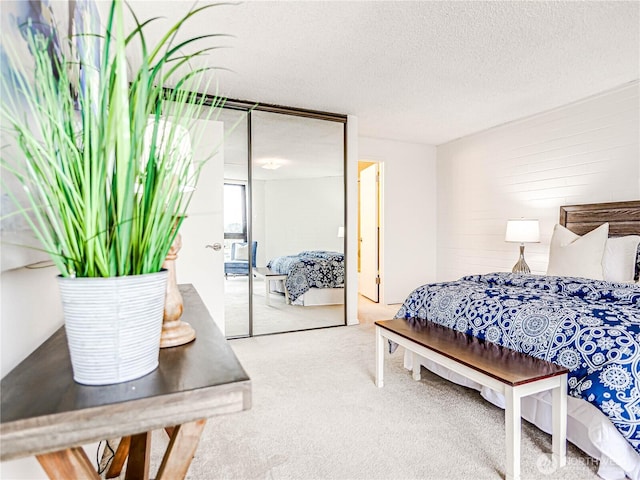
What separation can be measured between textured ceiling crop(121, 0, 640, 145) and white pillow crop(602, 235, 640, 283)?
4.63 feet

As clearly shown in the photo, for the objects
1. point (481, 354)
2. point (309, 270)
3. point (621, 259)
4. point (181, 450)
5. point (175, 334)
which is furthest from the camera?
point (309, 270)

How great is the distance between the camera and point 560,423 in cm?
161

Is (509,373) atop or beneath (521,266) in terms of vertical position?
beneath

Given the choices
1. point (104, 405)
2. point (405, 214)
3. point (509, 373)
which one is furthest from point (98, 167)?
point (405, 214)

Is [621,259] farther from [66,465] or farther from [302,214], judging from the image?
[66,465]

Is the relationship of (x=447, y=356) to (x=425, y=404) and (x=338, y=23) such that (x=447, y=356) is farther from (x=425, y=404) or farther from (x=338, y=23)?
(x=338, y=23)

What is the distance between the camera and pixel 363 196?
19.0ft

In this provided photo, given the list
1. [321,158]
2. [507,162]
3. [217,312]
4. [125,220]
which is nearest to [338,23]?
[321,158]

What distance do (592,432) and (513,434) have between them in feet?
1.05

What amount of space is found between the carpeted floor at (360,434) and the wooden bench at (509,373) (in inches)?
5.9

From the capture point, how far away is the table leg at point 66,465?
646 mm

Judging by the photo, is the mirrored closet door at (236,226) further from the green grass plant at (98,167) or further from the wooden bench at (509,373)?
the green grass plant at (98,167)

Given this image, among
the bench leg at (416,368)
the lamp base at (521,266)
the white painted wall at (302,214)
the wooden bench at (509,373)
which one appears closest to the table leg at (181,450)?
the wooden bench at (509,373)

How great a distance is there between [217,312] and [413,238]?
10.3ft
